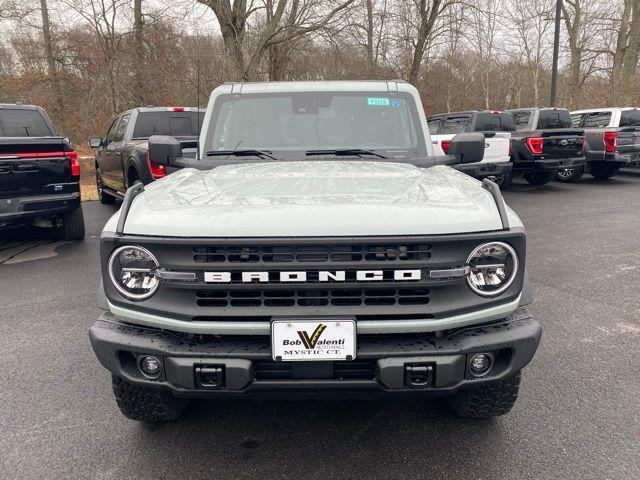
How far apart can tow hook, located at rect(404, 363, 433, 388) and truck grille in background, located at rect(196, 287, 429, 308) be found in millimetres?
259

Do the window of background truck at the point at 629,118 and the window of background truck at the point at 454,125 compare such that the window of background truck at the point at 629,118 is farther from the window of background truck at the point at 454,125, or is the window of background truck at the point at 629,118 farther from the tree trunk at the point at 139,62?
the tree trunk at the point at 139,62

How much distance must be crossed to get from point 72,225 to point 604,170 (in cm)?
1277

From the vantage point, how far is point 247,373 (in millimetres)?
2008

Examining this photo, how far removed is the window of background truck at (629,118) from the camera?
1223cm

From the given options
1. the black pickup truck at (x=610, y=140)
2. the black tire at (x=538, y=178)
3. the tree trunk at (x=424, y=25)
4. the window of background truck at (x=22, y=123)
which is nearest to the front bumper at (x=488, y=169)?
the black tire at (x=538, y=178)

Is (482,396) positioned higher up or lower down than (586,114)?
lower down

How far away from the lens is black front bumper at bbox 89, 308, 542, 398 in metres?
2.02

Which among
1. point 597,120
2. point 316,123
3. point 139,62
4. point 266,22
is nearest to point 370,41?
point 266,22

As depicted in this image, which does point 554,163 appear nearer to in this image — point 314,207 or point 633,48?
point 314,207

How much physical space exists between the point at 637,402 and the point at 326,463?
1897 millimetres

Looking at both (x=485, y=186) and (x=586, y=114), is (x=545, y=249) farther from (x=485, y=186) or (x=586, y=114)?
(x=586, y=114)

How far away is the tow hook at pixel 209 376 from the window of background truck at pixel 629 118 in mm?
13385

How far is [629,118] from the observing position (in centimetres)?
1224

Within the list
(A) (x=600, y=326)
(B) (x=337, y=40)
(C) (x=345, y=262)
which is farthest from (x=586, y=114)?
(C) (x=345, y=262)
